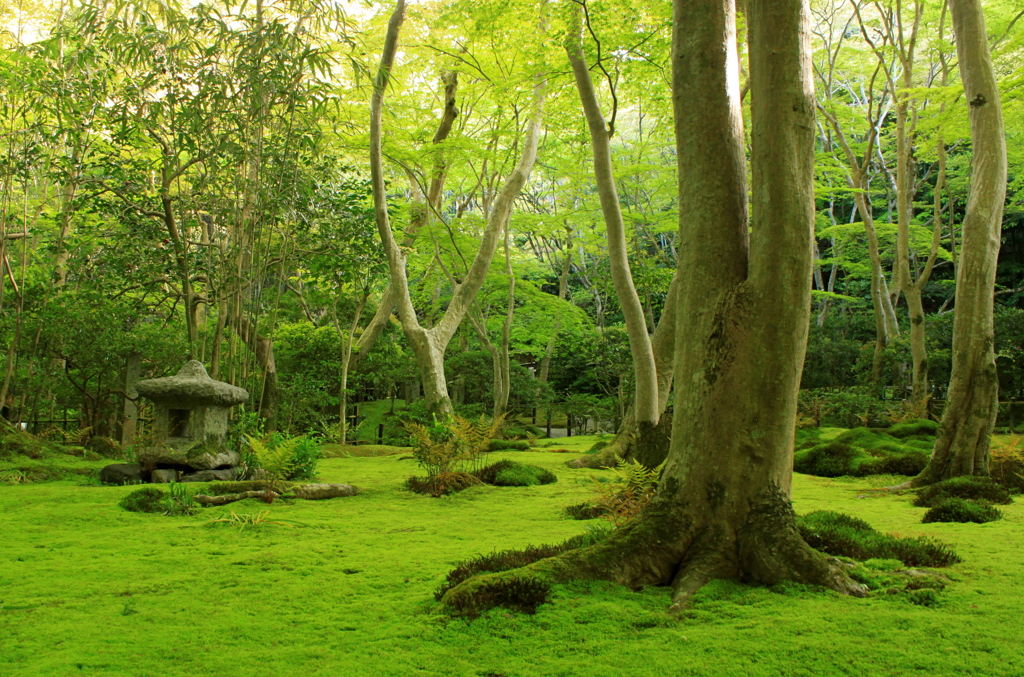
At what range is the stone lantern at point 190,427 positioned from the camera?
6.31m

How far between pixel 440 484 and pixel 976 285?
5.06 meters

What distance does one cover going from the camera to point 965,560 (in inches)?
135

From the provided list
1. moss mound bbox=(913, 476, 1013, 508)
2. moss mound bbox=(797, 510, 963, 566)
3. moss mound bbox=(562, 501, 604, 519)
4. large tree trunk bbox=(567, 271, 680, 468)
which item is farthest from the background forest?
moss mound bbox=(797, 510, 963, 566)

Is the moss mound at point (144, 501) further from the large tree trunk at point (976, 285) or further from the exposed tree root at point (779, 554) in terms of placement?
the large tree trunk at point (976, 285)

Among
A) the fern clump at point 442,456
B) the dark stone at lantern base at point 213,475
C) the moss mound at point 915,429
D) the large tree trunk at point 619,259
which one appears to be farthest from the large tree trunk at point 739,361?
the moss mound at point 915,429

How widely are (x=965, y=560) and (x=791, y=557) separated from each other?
3.96ft

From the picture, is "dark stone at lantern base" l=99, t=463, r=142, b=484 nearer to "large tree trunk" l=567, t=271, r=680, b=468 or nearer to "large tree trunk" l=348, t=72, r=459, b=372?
"large tree trunk" l=567, t=271, r=680, b=468

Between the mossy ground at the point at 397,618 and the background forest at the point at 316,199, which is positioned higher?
the background forest at the point at 316,199

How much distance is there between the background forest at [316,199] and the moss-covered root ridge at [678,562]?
4.72 meters

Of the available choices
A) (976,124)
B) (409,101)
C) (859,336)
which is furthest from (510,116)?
(859,336)

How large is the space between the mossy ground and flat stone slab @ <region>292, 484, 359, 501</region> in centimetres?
134

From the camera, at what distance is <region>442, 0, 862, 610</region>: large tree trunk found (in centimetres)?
297

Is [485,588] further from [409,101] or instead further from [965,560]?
[409,101]

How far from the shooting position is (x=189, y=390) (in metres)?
6.34
